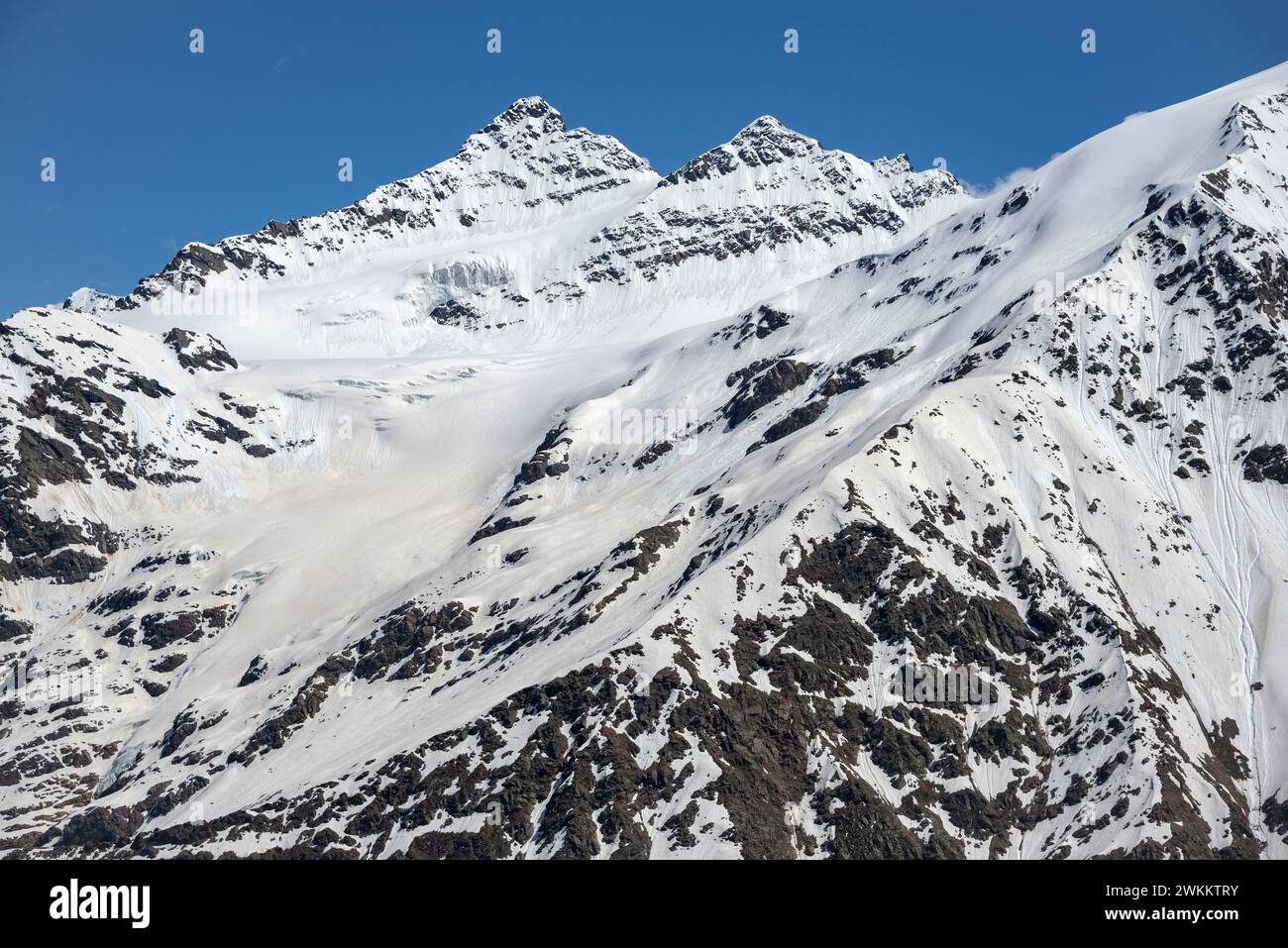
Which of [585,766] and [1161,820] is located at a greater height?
[585,766]

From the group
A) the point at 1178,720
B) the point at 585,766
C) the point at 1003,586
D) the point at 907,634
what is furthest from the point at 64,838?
the point at 1178,720

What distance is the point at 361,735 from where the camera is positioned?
194500 millimetres
